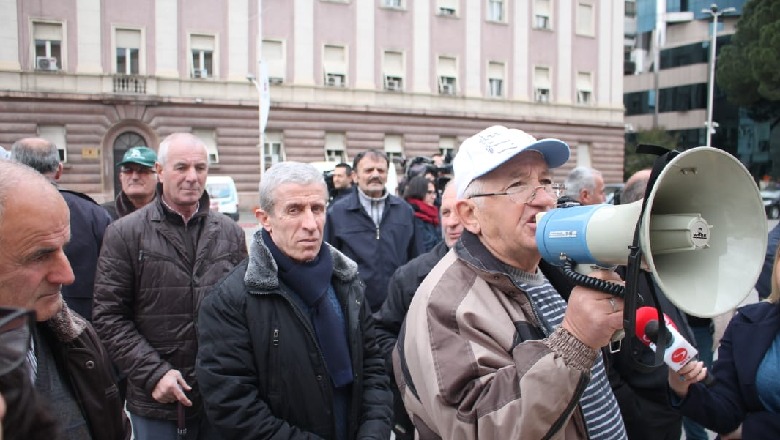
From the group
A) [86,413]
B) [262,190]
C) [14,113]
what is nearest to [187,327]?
[262,190]

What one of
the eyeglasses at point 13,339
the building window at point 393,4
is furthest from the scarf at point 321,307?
the building window at point 393,4

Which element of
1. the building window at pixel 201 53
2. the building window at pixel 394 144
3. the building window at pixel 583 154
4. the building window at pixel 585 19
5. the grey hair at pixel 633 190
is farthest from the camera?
the building window at pixel 583 154

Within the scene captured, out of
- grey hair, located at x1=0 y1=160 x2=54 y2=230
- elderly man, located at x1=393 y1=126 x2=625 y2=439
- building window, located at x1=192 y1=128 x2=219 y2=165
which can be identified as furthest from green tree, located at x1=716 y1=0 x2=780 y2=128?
grey hair, located at x1=0 y1=160 x2=54 y2=230

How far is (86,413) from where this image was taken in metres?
2.07

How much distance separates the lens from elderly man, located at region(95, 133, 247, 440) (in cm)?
328

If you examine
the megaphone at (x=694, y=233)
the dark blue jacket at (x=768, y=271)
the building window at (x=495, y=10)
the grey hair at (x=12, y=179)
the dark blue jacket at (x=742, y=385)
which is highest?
the building window at (x=495, y=10)

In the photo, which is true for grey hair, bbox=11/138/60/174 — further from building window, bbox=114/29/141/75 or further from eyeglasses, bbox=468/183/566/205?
building window, bbox=114/29/141/75

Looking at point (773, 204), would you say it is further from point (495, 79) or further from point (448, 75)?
point (448, 75)

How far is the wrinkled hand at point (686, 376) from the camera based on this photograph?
222cm

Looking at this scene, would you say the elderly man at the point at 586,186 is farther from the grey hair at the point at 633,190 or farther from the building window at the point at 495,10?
the building window at the point at 495,10

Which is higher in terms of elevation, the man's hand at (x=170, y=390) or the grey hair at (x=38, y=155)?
the grey hair at (x=38, y=155)

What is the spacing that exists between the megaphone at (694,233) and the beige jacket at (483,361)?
24 centimetres

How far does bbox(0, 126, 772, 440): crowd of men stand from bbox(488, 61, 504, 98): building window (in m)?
26.6

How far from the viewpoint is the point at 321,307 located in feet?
9.27
